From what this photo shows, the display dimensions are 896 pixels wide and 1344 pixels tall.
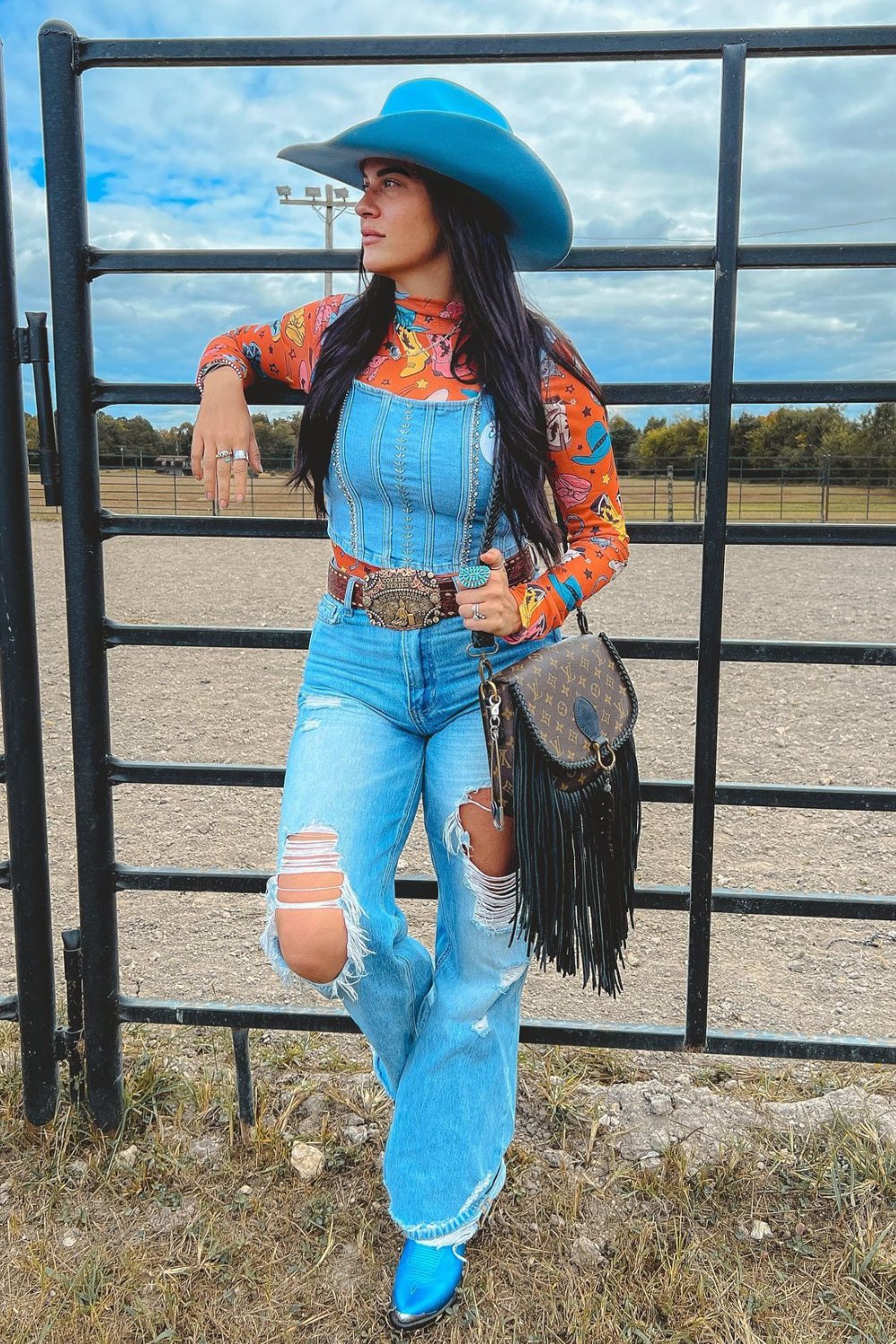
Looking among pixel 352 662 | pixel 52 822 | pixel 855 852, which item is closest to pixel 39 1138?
pixel 352 662

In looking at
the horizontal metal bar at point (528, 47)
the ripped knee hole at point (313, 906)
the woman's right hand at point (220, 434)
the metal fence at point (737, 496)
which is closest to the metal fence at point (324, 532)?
the horizontal metal bar at point (528, 47)

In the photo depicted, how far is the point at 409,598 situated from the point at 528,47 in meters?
1.11

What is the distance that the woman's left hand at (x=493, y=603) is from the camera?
6.34 ft

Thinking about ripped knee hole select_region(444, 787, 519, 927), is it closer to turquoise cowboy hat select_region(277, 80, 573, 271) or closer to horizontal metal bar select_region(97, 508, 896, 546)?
horizontal metal bar select_region(97, 508, 896, 546)

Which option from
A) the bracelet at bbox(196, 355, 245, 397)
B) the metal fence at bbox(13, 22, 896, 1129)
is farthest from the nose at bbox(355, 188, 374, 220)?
the bracelet at bbox(196, 355, 245, 397)

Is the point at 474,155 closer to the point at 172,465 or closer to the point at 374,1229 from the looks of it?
the point at 172,465

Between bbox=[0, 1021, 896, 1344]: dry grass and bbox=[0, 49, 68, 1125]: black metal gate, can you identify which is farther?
bbox=[0, 49, 68, 1125]: black metal gate

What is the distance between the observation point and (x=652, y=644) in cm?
246

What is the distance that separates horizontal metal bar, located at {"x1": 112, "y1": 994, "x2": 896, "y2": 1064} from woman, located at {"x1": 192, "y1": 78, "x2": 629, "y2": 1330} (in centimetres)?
34

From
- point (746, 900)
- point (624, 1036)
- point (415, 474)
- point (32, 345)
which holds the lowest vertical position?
point (624, 1036)

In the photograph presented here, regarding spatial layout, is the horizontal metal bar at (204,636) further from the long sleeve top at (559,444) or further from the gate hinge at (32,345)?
the gate hinge at (32,345)

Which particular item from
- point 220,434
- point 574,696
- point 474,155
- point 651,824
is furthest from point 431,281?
point 651,824

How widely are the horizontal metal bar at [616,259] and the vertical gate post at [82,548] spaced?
7.6 inches

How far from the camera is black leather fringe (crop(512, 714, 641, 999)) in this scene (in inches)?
78.6
